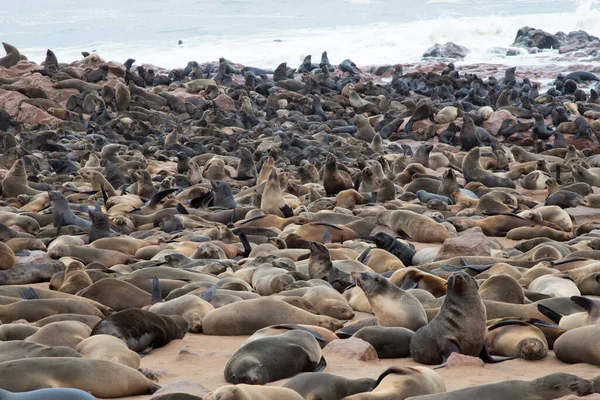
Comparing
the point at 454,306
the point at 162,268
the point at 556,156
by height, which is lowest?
the point at 556,156

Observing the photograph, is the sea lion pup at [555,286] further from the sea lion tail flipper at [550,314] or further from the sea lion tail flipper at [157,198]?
the sea lion tail flipper at [157,198]

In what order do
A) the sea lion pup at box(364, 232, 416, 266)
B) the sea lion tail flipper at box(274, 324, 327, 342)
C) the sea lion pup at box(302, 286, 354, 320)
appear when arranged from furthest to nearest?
1. the sea lion pup at box(364, 232, 416, 266)
2. the sea lion pup at box(302, 286, 354, 320)
3. the sea lion tail flipper at box(274, 324, 327, 342)

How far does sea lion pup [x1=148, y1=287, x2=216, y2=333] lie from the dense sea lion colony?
15 mm

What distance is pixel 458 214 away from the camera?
9539mm

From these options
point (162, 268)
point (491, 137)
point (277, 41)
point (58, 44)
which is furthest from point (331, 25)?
point (162, 268)

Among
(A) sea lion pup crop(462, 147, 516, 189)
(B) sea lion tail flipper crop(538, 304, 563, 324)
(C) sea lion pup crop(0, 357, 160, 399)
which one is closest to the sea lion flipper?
(B) sea lion tail flipper crop(538, 304, 563, 324)

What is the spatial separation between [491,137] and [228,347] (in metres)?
12.8

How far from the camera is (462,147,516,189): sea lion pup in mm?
11797

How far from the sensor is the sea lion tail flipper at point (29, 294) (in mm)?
5293

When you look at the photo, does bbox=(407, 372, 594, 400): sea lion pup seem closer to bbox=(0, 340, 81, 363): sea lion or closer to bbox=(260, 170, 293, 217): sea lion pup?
bbox=(0, 340, 81, 363): sea lion

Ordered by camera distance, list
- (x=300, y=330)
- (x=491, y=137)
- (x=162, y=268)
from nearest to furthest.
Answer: (x=300, y=330)
(x=162, y=268)
(x=491, y=137)

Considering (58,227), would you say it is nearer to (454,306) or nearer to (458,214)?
(458,214)

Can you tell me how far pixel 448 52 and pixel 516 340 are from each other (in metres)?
33.1

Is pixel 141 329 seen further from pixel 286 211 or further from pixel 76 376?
pixel 286 211
